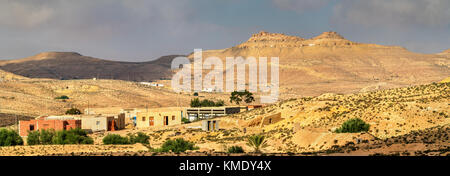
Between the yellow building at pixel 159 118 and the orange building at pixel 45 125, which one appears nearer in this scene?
the orange building at pixel 45 125

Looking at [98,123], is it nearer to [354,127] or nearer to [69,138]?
Answer: [69,138]

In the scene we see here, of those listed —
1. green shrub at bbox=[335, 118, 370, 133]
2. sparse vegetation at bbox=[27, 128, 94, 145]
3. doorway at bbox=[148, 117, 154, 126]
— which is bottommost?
doorway at bbox=[148, 117, 154, 126]

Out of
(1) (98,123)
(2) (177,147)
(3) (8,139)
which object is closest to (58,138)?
(3) (8,139)

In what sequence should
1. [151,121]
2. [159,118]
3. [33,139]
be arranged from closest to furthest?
[33,139] < [159,118] < [151,121]

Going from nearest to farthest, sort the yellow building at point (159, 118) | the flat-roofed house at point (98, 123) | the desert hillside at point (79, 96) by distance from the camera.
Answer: the flat-roofed house at point (98, 123) → the yellow building at point (159, 118) → the desert hillside at point (79, 96)

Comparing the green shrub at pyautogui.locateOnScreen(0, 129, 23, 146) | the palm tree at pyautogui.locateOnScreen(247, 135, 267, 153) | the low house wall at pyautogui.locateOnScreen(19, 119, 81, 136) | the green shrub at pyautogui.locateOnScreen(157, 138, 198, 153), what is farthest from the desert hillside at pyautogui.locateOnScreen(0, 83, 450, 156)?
the green shrub at pyautogui.locateOnScreen(0, 129, 23, 146)

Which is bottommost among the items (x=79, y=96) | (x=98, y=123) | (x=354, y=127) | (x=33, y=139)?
(x=98, y=123)

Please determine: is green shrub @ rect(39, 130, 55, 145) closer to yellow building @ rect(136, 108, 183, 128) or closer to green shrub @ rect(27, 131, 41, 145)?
green shrub @ rect(27, 131, 41, 145)

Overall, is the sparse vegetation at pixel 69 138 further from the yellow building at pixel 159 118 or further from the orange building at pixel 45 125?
the yellow building at pixel 159 118

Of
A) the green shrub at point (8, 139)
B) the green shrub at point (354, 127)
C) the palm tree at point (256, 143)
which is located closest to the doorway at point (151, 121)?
the green shrub at point (8, 139)

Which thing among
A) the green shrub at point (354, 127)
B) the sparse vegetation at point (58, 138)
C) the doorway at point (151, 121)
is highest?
the green shrub at point (354, 127)

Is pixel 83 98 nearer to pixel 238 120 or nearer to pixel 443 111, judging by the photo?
pixel 238 120
